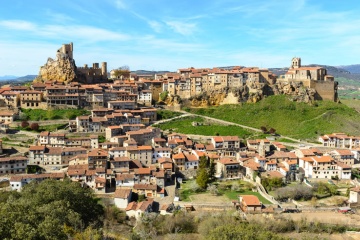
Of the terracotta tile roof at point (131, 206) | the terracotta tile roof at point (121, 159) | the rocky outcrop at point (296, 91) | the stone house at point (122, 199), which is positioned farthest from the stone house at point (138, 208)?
the rocky outcrop at point (296, 91)

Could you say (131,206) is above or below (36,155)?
below

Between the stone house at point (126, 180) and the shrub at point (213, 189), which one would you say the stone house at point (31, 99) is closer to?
the stone house at point (126, 180)

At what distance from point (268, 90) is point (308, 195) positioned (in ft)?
108

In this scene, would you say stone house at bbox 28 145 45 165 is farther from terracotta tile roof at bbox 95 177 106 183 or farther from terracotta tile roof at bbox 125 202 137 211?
terracotta tile roof at bbox 125 202 137 211

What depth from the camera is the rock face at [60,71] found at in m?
63.9

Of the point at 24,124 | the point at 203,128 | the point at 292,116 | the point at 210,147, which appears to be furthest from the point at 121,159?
the point at 292,116

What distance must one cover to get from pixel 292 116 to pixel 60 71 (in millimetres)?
41813

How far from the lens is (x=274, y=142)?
164ft

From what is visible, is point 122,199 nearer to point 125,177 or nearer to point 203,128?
point 125,177

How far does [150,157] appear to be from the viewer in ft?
142

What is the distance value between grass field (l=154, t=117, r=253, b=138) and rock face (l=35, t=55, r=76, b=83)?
2120 centimetres

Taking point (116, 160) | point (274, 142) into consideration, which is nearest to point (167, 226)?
point (116, 160)

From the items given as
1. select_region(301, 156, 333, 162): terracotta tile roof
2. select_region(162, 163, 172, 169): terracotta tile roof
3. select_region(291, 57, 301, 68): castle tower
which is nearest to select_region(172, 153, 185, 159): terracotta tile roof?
select_region(162, 163, 172, 169): terracotta tile roof

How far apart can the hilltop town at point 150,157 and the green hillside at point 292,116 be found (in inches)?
81.5
